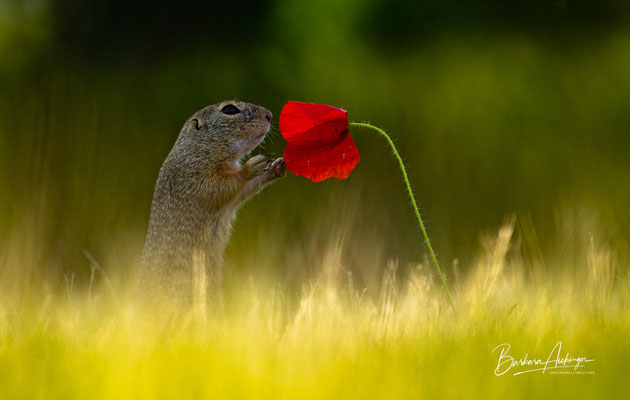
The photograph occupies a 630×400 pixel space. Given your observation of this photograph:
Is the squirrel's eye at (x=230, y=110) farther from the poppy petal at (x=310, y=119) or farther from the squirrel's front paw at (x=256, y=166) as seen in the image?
the poppy petal at (x=310, y=119)

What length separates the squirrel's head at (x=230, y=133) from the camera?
5.82 metres

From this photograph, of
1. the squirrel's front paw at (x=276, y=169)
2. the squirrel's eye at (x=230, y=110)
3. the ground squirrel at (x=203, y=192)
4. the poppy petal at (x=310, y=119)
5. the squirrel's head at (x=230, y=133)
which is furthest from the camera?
the squirrel's eye at (x=230, y=110)

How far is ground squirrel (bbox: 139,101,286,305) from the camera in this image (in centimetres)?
514

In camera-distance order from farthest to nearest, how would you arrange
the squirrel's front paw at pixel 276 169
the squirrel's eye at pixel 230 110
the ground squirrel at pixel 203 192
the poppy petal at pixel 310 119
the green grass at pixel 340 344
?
1. the squirrel's eye at pixel 230 110
2. the squirrel's front paw at pixel 276 169
3. the ground squirrel at pixel 203 192
4. the poppy petal at pixel 310 119
5. the green grass at pixel 340 344

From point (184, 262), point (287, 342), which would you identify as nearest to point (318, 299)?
point (287, 342)

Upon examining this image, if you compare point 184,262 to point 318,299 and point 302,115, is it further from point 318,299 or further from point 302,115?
point 302,115

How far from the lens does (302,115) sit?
3191mm

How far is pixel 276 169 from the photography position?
17.9 ft

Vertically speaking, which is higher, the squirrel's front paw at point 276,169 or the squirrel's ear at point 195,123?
the squirrel's ear at point 195,123

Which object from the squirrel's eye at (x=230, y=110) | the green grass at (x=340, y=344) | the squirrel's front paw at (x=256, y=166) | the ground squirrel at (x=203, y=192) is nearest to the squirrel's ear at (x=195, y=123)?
the ground squirrel at (x=203, y=192)

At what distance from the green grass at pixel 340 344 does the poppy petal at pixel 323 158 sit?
0.54 m

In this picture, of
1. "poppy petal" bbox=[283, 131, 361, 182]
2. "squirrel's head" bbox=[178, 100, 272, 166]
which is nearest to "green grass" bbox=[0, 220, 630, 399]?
"poppy petal" bbox=[283, 131, 361, 182]

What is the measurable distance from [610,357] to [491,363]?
1.66 feet

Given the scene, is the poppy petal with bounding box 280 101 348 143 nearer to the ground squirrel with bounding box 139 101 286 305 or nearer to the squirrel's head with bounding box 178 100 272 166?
the ground squirrel with bounding box 139 101 286 305
